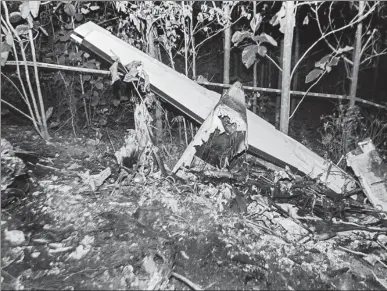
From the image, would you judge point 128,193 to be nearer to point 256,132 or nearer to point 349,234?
point 256,132

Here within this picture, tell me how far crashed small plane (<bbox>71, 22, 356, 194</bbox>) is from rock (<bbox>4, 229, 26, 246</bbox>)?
1.91m

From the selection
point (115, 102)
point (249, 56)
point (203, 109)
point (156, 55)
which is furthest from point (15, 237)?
point (249, 56)

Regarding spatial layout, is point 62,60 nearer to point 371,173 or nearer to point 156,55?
point 156,55

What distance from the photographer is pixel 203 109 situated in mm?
3271

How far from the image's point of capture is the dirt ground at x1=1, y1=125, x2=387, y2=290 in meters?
1.94

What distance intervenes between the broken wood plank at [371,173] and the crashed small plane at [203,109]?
0.63 feet

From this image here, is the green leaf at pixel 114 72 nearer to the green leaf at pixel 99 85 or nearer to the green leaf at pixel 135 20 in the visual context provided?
the green leaf at pixel 135 20

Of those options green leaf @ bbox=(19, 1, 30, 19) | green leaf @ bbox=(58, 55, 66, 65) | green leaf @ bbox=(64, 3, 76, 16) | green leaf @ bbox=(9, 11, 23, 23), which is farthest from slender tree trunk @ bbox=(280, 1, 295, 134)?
green leaf @ bbox=(58, 55, 66, 65)

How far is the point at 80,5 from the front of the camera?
3.78m

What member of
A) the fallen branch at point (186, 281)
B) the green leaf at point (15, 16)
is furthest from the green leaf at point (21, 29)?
the fallen branch at point (186, 281)

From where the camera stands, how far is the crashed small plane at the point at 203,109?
3.07 meters

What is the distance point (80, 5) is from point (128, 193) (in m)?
2.71

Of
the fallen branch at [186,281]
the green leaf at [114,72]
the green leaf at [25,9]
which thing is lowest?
the fallen branch at [186,281]

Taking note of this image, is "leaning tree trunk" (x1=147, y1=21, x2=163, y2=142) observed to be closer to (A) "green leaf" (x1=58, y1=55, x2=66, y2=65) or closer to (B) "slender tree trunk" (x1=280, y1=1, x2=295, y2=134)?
(A) "green leaf" (x1=58, y1=55, x2=66, y2=65)
